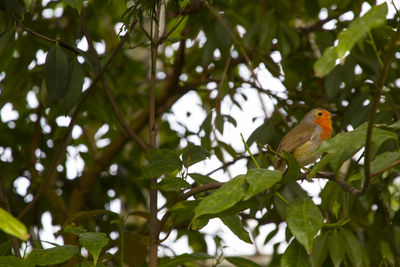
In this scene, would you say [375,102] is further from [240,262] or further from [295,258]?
[240,262]

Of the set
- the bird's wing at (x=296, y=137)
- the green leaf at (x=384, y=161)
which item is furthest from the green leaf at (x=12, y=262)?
the bird's wing at (x=296, y=137)

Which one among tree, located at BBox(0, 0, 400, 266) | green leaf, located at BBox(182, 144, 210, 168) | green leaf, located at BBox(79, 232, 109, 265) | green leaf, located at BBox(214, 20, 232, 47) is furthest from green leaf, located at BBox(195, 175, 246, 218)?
green leaf, located at BBox(214, 20, 232, 47)

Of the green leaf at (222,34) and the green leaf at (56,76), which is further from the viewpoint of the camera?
the green leaf at (222,34)

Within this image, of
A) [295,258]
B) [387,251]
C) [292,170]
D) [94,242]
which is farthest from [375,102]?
[387,251]

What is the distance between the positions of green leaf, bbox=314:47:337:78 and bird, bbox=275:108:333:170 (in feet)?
6.20

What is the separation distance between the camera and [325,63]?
3.31 feet

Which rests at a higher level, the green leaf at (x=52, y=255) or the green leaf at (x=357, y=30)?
the green leaf at (x=357, y=30)

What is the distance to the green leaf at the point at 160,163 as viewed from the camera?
183 cm

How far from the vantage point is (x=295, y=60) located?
3.76 m

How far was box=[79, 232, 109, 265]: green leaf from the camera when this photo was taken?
1436 mm

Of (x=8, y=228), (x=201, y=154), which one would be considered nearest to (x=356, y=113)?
(x=201, y=154)

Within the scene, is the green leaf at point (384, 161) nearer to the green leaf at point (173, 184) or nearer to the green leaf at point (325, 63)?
the green leaf at point (325, 63)

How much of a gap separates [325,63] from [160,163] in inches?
38.1

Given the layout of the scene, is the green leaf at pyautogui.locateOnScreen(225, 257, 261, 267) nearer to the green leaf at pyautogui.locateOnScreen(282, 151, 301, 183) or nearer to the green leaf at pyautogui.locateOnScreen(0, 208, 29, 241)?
the green leaf at pyautogui.locateOnScreen(282, 151, 301, 183)
